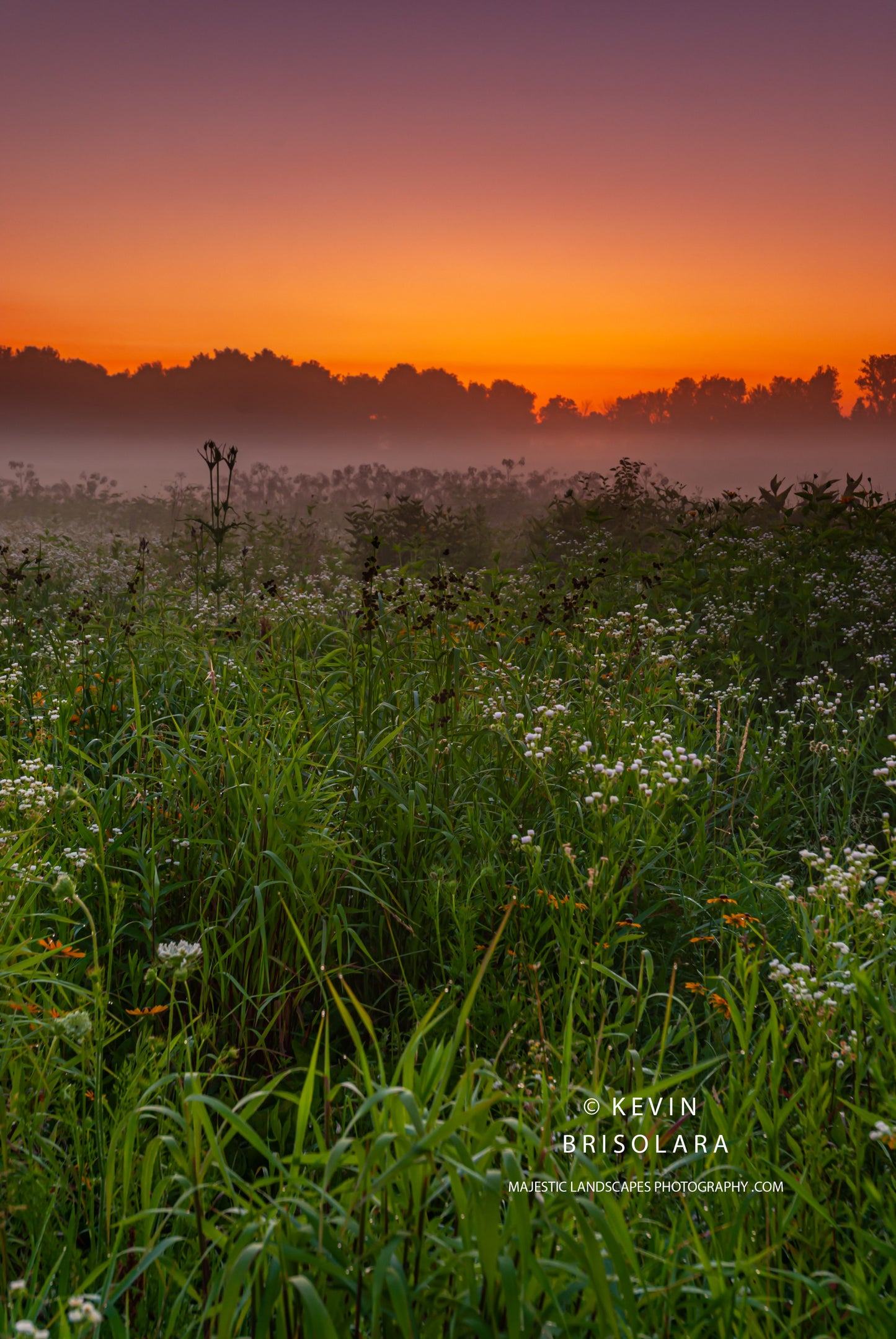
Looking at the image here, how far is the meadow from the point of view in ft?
5.04

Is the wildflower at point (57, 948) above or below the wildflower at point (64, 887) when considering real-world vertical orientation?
below

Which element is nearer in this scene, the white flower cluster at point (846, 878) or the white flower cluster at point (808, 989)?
the white flower cluster at point (808, 989)

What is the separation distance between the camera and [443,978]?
3.06 m

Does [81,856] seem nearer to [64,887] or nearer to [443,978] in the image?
[64,887]

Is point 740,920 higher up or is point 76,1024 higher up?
point 76,1024

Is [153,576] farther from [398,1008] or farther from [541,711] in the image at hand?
[398,1008]

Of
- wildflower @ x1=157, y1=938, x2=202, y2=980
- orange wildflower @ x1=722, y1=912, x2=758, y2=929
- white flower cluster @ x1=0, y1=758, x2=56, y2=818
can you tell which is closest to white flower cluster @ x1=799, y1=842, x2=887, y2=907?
orange wildflower @ x1=722, y1=912, x2=758, y2=929

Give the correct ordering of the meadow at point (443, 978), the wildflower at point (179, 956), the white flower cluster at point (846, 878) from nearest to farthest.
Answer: the meadow at point (443, 978) → the wildflower at point (179, 956) → the white flower cluster at point (846, 878)

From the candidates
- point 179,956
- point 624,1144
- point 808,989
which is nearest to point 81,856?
point 179,956

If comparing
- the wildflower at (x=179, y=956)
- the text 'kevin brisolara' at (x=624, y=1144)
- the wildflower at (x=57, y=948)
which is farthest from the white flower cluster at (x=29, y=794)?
the text 'kevin brisolara' at (x=624, y=1144)

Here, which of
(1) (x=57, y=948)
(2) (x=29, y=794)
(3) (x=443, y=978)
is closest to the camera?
(1) (x=57, y=948)

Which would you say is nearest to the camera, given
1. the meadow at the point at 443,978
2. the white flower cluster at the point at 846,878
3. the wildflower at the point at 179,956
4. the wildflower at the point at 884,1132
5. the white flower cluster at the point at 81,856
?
the meadow at the point at 443,978

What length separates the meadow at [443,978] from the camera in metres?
1.54

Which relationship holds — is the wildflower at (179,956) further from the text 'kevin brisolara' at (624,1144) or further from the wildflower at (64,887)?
the text 'kevin brisolara' at (624,1144)
